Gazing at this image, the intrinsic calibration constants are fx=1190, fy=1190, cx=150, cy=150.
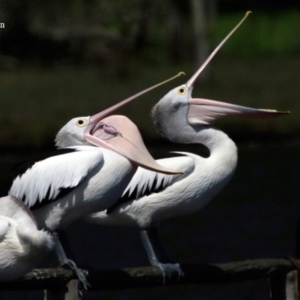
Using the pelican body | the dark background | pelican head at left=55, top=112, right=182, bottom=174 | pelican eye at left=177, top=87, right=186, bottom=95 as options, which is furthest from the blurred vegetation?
the pelican body

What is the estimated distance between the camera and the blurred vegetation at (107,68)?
18203mm

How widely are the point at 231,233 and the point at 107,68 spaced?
1156 cm

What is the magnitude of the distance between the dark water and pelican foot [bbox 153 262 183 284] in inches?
172

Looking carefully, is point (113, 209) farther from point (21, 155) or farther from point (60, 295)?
point (21, 155)

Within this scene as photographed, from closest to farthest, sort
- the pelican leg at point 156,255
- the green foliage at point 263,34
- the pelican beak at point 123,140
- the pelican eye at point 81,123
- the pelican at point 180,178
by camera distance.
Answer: the pelican leg at point 156,255 < the pelican beak at point 123,140 < the pelican eye at point 81,123 < the pelican at point 180,178 < the green foliage at point 263,34

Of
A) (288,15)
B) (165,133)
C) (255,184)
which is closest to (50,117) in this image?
(255,184)

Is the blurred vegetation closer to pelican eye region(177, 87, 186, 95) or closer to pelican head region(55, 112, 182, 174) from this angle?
pelican eye region(177, 87, 186, 95)

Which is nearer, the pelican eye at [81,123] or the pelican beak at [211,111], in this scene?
the pelican eye at [81,123]

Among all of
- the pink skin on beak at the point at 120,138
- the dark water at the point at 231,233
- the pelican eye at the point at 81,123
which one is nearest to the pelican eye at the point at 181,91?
the pink skin on beak at the point at 120,138

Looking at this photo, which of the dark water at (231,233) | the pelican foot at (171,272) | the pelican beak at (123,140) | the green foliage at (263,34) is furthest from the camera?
the green foliage at (263,34)

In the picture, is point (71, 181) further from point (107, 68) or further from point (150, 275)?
point (107, 68)

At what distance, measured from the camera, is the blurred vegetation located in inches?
717

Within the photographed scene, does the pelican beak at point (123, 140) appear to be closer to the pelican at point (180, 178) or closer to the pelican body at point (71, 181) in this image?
the pelican body at point (71, 181)

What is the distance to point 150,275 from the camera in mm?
5305
